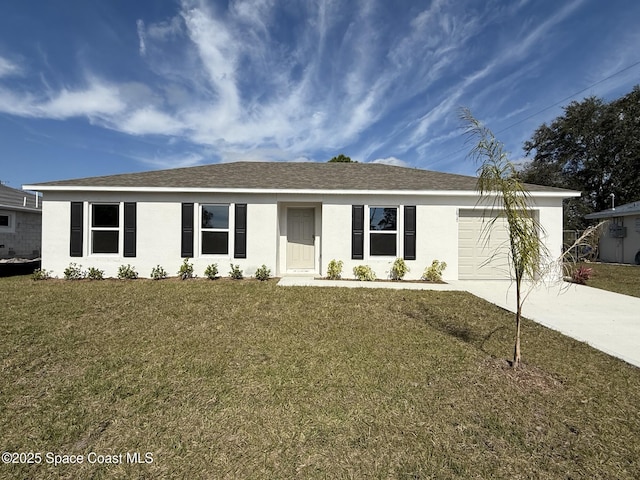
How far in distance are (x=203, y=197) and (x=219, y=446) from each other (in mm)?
8154

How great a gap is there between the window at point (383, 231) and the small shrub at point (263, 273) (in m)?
3.32

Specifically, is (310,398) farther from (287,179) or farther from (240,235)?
(287,179)

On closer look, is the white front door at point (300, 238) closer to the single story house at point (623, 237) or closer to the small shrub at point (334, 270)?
the small shrub at point (334, 270)

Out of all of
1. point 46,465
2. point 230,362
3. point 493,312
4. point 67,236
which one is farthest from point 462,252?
point 67,236

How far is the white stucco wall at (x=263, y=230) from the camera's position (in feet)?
30.1

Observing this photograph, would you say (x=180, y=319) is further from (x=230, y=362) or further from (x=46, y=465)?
(x=46, y=465)

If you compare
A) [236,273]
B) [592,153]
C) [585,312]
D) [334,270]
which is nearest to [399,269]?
[334,270]

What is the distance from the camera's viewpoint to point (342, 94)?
1361 cm

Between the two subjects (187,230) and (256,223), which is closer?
(187,230)

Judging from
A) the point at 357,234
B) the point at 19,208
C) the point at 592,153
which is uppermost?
the point at 592,153

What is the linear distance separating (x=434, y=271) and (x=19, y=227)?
738 inches

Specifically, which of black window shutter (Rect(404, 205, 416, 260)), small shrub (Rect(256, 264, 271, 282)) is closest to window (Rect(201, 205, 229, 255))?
small shrub (Rect(256, 264, 271, 282))

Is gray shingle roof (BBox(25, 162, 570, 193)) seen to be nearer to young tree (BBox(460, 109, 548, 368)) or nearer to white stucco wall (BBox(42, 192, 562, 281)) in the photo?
white stucco wall (BBox(42, 192, 562, 281))

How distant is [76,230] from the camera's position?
912 centimetres
